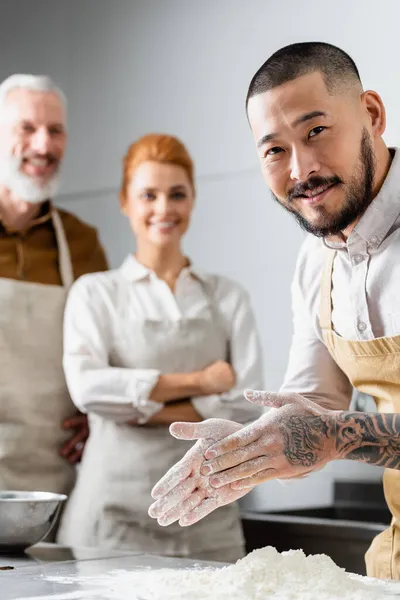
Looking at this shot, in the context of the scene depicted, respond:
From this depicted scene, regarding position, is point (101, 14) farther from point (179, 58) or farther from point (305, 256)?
point (305, 256)

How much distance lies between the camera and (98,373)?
98.0 inches

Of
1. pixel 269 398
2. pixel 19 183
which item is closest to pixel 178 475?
pixel 269 398

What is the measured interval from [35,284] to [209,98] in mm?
1412

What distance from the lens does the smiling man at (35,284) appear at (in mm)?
2727

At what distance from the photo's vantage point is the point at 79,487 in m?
2.60

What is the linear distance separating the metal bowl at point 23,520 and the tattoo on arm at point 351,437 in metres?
0.54

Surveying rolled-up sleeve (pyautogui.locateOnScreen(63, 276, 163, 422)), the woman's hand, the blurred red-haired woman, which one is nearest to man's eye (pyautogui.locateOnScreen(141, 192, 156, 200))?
the blurred red-haired woman

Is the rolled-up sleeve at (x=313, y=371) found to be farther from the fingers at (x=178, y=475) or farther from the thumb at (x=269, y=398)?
the fingers at (x=178, y=475)

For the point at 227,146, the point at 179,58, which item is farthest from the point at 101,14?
the point at 227,146

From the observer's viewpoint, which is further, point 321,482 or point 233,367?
point 321,482

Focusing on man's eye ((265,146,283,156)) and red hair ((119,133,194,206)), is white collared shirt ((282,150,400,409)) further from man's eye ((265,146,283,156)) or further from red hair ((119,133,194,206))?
red hair ((119,133,194,206))

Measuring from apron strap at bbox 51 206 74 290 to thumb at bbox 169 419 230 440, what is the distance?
1.44 meters

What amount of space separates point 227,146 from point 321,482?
1.40 metres

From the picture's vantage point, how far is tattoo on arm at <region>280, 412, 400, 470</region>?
1525 mm
